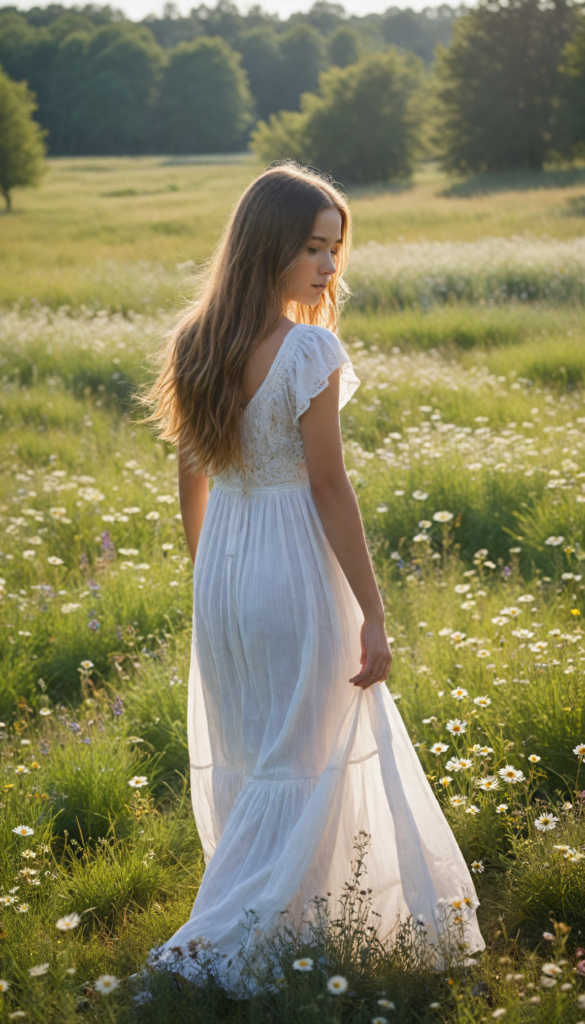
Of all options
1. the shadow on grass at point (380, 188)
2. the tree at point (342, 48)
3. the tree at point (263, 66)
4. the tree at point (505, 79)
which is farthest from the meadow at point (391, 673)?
the tree at point (342, 48)

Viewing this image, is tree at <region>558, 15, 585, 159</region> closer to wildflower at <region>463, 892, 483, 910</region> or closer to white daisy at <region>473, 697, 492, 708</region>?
white daisy at <region>473, 697, 492, 708</region>

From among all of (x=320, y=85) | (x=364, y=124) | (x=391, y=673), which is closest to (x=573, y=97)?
(x=364, y=124)

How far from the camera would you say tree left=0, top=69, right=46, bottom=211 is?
34.6 meters

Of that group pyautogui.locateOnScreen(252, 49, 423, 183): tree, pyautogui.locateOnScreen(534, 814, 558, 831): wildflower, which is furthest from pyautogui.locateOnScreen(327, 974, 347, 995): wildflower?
pyautogui.locateOnScreen(252, 49, 423, 183): tree

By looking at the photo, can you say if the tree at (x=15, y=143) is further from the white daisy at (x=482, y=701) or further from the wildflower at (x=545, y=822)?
the wildflower at (x=545, y=822)

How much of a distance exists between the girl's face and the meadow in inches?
19.7

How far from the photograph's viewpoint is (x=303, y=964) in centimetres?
184

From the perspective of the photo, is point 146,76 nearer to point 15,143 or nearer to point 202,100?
point 202,100

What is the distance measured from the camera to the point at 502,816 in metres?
2.72

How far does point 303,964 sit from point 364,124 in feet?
173

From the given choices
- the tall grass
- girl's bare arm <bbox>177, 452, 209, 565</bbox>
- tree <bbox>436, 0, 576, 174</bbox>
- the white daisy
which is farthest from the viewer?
tree <bbox>436, 0, 576, 174</bbox>

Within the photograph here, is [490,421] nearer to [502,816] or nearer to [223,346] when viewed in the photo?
[502,816]

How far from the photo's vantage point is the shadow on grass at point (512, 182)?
112 ft

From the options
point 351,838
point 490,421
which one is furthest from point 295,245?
point 490,421
